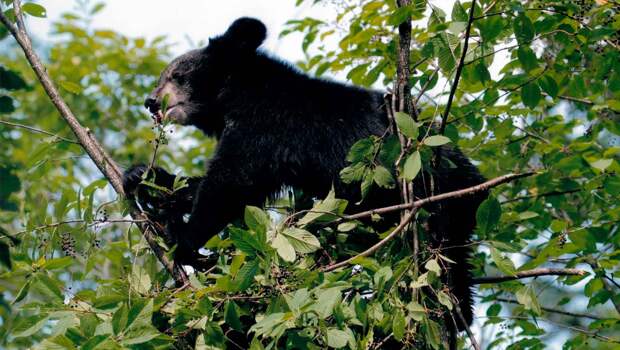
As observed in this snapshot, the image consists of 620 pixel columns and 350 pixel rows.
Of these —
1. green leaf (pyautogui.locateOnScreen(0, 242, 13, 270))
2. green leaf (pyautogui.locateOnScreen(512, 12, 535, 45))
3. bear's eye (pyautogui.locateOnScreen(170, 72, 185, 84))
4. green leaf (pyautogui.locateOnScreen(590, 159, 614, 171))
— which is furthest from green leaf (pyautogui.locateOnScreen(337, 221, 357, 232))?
bear's eye (pyautogui.locateOnScreen(170, 72, 185, 84))

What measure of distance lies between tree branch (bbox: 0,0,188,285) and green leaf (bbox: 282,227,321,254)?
3.82 feet

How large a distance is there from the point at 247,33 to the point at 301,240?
409cm

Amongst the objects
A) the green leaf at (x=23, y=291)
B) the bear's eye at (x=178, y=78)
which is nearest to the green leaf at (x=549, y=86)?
the green leaf at (x=23, y=291)

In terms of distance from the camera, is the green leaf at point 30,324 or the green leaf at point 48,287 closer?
the green leaf at point 30,324

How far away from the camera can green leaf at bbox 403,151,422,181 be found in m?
3.05

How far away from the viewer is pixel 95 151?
14.2 ft

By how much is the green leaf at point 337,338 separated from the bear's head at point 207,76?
3.99 metres

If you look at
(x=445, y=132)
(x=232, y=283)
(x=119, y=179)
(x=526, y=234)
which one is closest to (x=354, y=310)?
(x=232, y=283)

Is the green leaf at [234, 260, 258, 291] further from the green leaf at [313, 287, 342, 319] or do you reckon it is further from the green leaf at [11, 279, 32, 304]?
the green leaf at [11, 279, 32, 304]

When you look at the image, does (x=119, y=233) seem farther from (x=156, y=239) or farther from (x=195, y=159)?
(x=156, y=239)

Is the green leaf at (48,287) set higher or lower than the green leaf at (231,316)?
higher

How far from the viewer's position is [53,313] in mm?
A: 3145

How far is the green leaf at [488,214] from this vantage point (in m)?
3.21

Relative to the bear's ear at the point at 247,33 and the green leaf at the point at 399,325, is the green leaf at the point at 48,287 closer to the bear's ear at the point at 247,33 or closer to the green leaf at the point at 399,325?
the green leaf at the point at 399,325
